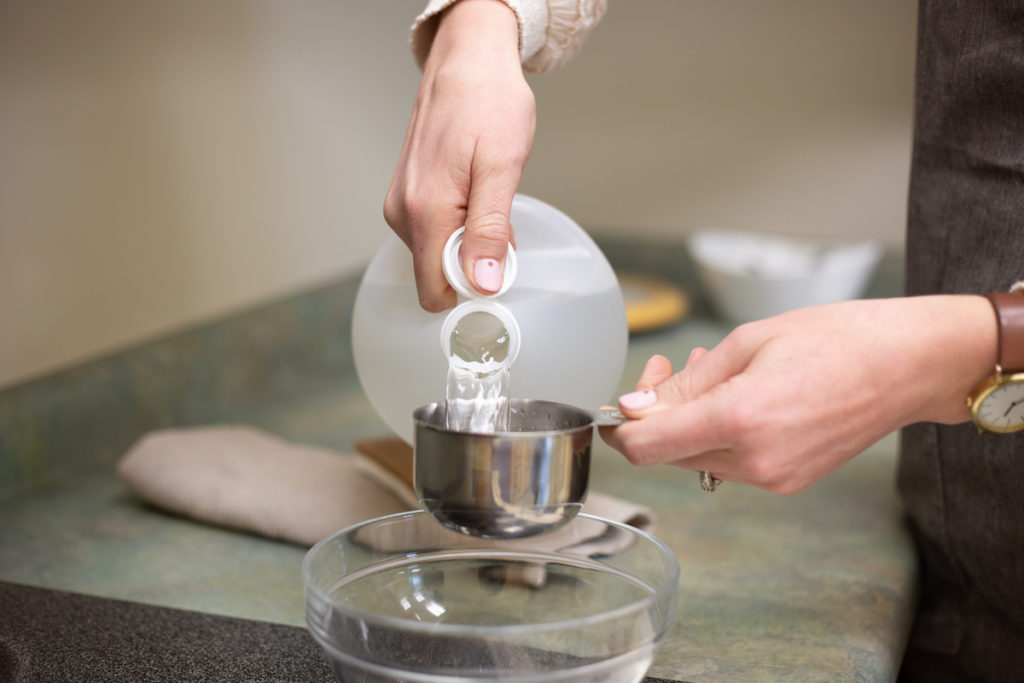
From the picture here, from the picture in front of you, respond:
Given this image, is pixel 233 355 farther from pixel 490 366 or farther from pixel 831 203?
pixel 831 203

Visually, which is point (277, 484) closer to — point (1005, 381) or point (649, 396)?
point (649, 396)

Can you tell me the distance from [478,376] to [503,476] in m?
0.16

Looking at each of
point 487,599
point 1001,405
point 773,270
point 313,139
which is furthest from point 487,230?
point 773,270

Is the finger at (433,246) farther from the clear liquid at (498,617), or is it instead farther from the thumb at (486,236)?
the clear liquid at (498,617)

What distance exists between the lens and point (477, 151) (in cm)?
70

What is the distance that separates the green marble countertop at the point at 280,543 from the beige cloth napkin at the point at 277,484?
0.03 meters

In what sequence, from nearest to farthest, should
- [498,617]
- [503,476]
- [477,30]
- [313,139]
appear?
[503,476]
[498,617]
[477,30]
[313,139]

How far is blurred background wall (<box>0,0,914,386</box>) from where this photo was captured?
1.06m

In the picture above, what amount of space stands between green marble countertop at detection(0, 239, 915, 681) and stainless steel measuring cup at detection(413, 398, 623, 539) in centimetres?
17

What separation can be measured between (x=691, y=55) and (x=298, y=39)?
79cm

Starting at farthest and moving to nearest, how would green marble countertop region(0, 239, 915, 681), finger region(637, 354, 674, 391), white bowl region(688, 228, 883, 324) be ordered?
1. white bowl region(688, 228, 883, 324)
2. green marble countertop region(0, 239, 915, 681)
3. finger region(637, 354, 674, 391)

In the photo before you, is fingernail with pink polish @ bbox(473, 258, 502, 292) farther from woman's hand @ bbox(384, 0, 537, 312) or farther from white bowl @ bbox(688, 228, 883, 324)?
white bowl @ bbox(688, 228, 883, 324)

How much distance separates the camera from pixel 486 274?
679 mm

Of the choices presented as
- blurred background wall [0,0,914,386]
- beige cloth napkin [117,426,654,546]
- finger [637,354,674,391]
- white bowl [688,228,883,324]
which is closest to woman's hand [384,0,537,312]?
finger [637,354,674,391]
